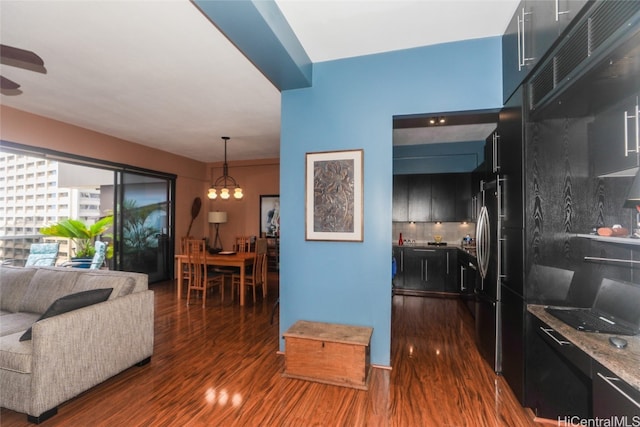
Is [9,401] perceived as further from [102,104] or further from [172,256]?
[172,256]

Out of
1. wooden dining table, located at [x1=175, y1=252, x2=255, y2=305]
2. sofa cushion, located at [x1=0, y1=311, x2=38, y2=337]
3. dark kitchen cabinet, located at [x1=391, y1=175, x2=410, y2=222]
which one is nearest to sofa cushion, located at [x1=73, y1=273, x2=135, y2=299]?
sofa cushion, located at [x1=0, y1=311, x2=38, y2=337]

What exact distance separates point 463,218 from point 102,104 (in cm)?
586

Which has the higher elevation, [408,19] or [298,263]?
[408,19]

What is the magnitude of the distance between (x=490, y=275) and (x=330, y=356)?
64.3 inches

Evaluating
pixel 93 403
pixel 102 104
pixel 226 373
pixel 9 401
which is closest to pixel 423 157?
pixel 226 373

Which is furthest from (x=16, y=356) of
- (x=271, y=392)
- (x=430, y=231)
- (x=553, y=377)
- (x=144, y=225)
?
(x=430, y=231)

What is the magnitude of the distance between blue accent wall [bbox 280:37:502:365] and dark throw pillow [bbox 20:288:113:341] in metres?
1.54

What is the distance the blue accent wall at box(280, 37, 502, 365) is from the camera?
2.51m

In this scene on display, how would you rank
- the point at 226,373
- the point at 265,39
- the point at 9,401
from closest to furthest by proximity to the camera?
the point at 9,401 → the point at 265,39 → the point at 226,373

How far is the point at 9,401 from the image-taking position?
1.97 m

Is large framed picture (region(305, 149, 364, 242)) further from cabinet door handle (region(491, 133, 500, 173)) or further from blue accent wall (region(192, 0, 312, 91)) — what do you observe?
cabinet door handle (region(491, 133, 500, 173))

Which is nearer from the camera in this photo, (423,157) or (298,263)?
(298,263)

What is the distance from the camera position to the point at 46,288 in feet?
9.39

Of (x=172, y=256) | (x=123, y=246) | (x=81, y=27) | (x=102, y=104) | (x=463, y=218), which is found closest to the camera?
(x=81, y=27)
